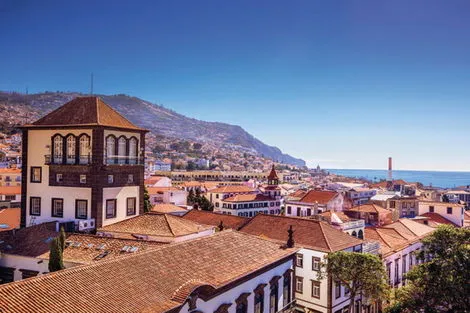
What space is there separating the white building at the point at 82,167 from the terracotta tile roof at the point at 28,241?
259cm

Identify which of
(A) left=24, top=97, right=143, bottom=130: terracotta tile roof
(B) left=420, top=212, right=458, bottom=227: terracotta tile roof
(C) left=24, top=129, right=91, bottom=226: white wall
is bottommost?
(B) left=420, top=212, right=458, bottom=227: terracotta tile roof

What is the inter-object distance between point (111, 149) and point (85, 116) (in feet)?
10.3

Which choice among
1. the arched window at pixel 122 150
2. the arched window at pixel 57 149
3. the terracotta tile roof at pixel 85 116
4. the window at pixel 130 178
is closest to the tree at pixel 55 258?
the terracotta tile roof at pixel 85 116

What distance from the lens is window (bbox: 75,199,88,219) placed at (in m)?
28.0

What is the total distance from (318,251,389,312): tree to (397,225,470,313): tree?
5.27m

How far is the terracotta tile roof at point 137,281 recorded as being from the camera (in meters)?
12.6

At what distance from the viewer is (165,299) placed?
14.7 metres

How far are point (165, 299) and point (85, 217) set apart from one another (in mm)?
15362

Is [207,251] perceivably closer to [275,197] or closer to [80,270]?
[80,270]

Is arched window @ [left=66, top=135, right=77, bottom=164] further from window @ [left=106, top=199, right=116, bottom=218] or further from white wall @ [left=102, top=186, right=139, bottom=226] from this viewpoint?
window @ [left=106, top=199, right=116, bottom=218]

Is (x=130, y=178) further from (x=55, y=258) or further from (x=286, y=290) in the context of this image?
(x=286, y=290)

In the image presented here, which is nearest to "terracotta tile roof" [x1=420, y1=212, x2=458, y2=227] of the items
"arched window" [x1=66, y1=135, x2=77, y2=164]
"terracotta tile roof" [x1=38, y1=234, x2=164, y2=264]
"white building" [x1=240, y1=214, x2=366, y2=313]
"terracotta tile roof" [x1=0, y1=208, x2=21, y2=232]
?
"white building" [x1=240, y1=214, x2=366, y2=313]

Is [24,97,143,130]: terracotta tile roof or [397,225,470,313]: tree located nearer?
[397,225,470,313]: tree

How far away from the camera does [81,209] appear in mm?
28203
